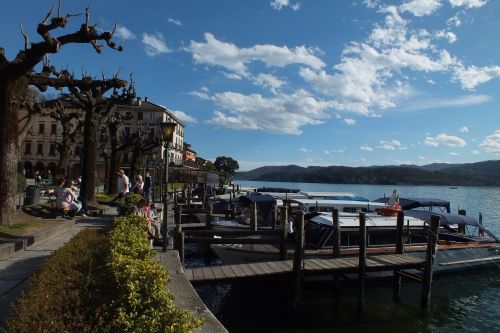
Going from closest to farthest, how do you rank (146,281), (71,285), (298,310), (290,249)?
(146,281)
(71,285)
(298,310)
(290,249)

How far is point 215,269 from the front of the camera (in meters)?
13.2

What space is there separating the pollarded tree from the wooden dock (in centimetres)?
660

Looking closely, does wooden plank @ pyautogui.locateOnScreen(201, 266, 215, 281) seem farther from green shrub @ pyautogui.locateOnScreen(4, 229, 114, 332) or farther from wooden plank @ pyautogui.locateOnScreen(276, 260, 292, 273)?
green shrub @ pyautogui.locateOnScreen(4, 229, 114, 332)

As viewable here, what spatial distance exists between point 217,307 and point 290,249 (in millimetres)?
4566

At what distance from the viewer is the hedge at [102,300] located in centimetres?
461

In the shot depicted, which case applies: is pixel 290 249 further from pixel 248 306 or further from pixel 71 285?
pixel 71 285

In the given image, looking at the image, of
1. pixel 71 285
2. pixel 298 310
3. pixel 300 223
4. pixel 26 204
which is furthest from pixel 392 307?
pixel 26 204

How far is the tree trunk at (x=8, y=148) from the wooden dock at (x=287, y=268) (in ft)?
21.0

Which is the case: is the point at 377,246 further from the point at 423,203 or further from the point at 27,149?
the point at 27,149

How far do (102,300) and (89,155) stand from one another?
763 inches

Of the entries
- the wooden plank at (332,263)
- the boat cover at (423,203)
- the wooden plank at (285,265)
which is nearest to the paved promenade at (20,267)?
the wooden plank at (285,265)

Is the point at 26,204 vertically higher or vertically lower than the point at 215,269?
higher

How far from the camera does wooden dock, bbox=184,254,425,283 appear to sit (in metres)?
12.5

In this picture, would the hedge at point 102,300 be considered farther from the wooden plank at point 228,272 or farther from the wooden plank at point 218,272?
the wooden plank at point 228,272
